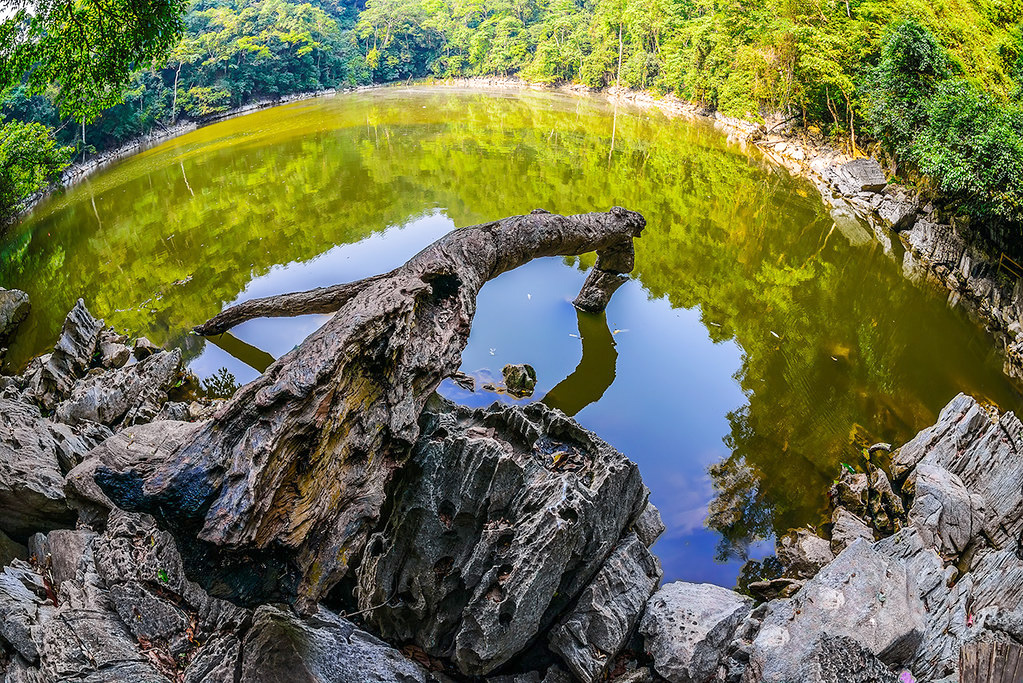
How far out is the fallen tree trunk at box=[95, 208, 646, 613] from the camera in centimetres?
240

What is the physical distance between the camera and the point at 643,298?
8.03 m

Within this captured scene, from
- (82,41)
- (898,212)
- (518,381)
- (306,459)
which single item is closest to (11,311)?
(82,41)

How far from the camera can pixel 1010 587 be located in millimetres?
3514

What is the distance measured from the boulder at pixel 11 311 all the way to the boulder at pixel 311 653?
21.5 feet

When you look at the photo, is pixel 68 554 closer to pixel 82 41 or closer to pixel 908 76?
pixel 82 41

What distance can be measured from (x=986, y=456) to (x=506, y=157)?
13841mm

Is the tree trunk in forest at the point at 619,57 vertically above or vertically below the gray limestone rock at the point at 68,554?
above

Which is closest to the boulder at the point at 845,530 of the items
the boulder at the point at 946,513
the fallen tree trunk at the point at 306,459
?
the boulder at the point at 946,513

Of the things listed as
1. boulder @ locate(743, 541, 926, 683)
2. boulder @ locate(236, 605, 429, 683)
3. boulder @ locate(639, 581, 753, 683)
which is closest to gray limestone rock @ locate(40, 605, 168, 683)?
boulder @ locate(236, 605, 429, 683)

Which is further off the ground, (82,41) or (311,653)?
(82,41)

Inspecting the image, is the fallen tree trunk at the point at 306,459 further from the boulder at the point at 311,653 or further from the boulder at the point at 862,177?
the boulder at the point at 862,177

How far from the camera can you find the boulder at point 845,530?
413cm

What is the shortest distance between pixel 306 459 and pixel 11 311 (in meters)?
6.97

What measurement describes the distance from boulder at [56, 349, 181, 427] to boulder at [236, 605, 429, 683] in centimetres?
343
